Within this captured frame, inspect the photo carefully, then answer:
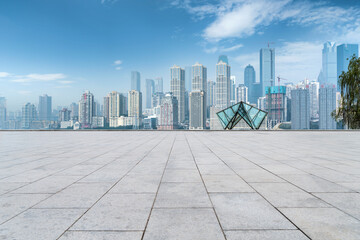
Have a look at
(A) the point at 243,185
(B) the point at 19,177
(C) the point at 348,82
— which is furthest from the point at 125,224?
(C) the point at 348,82

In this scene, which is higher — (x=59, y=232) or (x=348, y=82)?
(x=348, y=82)

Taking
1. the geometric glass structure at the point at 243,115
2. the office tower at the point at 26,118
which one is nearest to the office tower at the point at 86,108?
the office tower at the point at 26,118

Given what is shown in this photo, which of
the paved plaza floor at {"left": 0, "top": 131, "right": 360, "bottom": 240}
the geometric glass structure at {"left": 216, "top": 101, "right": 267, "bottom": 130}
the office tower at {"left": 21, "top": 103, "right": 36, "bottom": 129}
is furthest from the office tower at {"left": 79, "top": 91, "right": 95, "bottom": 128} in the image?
the paved plaza floor at {"left": 0, "top": 131, "right": 360, "bottom": 240}

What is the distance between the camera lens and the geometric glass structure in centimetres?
3742

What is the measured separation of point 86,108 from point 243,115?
160m

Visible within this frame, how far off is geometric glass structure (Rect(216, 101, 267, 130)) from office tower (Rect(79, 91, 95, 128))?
499ft

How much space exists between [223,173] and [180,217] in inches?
121

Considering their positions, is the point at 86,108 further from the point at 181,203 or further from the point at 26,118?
the point at 181,203

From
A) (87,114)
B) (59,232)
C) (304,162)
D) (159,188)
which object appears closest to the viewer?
(59,232)

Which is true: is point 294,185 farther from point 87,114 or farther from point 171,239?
point 87,114

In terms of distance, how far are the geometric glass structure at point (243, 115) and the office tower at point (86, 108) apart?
152 m

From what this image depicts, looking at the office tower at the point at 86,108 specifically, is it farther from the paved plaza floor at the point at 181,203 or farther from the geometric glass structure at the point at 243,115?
the paved plaza floor at the point at 181,203

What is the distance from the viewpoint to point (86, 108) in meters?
175

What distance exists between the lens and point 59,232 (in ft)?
9.84
